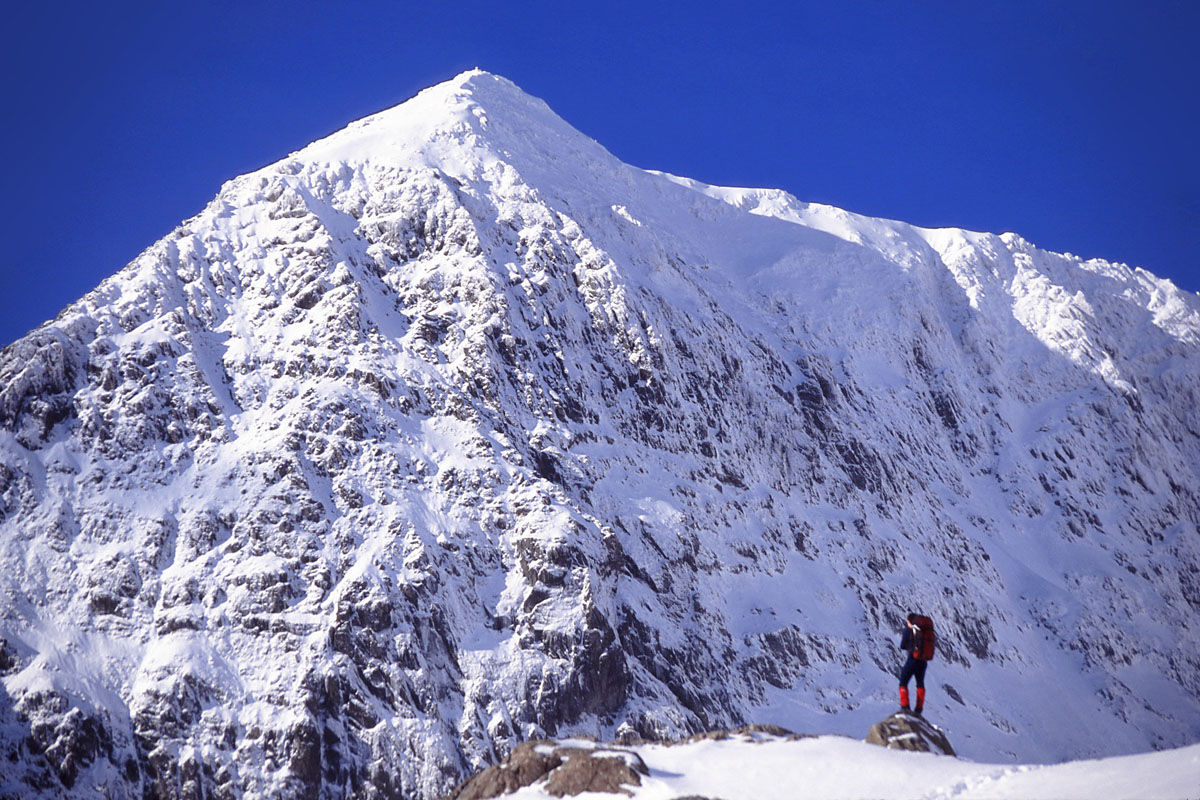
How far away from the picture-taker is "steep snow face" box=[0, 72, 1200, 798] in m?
77.6

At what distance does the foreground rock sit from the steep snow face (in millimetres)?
45470

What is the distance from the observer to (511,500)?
89.8m

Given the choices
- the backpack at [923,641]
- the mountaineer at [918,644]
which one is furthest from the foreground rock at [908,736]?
the backpack at [923,641]

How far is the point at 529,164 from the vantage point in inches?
4943

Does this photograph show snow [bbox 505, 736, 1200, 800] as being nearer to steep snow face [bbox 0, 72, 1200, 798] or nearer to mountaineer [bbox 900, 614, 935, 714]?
mountaineer [bbox 900, 614, 935, 714]

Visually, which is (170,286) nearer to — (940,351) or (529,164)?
(529,164)

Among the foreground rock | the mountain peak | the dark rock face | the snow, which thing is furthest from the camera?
the mountain peak

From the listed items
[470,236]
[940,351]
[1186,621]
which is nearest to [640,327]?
[470,236]

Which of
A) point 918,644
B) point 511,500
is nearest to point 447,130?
point 511,500

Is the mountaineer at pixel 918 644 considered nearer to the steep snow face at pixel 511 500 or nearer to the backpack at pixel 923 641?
the backpack at pixel 923 641

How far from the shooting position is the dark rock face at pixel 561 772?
101 feet

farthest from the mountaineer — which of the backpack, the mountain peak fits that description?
the mountain peak

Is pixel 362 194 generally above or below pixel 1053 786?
above

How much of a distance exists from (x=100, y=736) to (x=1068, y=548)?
10474 centimetres
